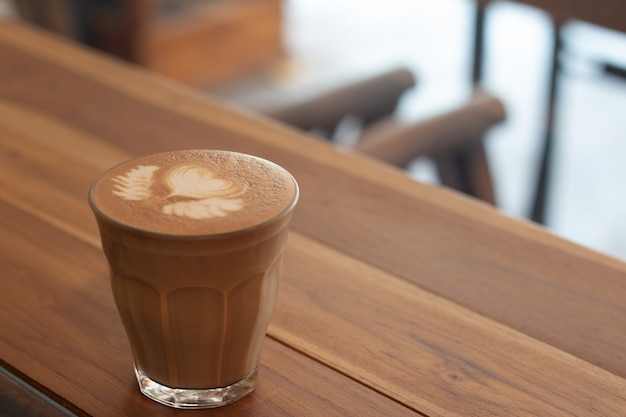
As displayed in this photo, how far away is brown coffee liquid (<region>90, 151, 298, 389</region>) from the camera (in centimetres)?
46

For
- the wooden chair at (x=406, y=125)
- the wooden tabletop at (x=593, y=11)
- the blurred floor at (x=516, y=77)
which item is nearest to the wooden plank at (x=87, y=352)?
the wooden chair at (x=406, y=125)

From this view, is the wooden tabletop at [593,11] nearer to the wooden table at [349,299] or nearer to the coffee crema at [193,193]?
the wooden table at [349,299]

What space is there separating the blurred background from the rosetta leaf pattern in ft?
5.81

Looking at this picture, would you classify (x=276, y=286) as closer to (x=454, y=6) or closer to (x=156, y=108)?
(x=156, y=108)

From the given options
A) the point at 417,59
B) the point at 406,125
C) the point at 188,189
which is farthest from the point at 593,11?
the point at 417,59

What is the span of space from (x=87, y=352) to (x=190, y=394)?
9 cm

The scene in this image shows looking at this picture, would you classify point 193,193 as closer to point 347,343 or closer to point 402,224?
point 347,343

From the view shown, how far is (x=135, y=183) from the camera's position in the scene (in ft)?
1.65

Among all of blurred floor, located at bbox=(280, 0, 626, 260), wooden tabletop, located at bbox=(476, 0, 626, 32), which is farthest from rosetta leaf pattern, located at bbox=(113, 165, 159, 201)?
blurred floor, located at bbox=(280, 0, 626, 260)

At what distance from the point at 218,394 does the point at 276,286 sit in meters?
0.08

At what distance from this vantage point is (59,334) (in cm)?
60

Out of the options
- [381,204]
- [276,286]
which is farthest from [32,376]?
[381,204]

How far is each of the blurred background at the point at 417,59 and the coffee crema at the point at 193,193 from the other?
1.74 m

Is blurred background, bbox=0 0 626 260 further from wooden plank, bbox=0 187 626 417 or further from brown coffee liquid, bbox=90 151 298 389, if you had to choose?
brown coffee liquid, bbox=90 151 298 389
